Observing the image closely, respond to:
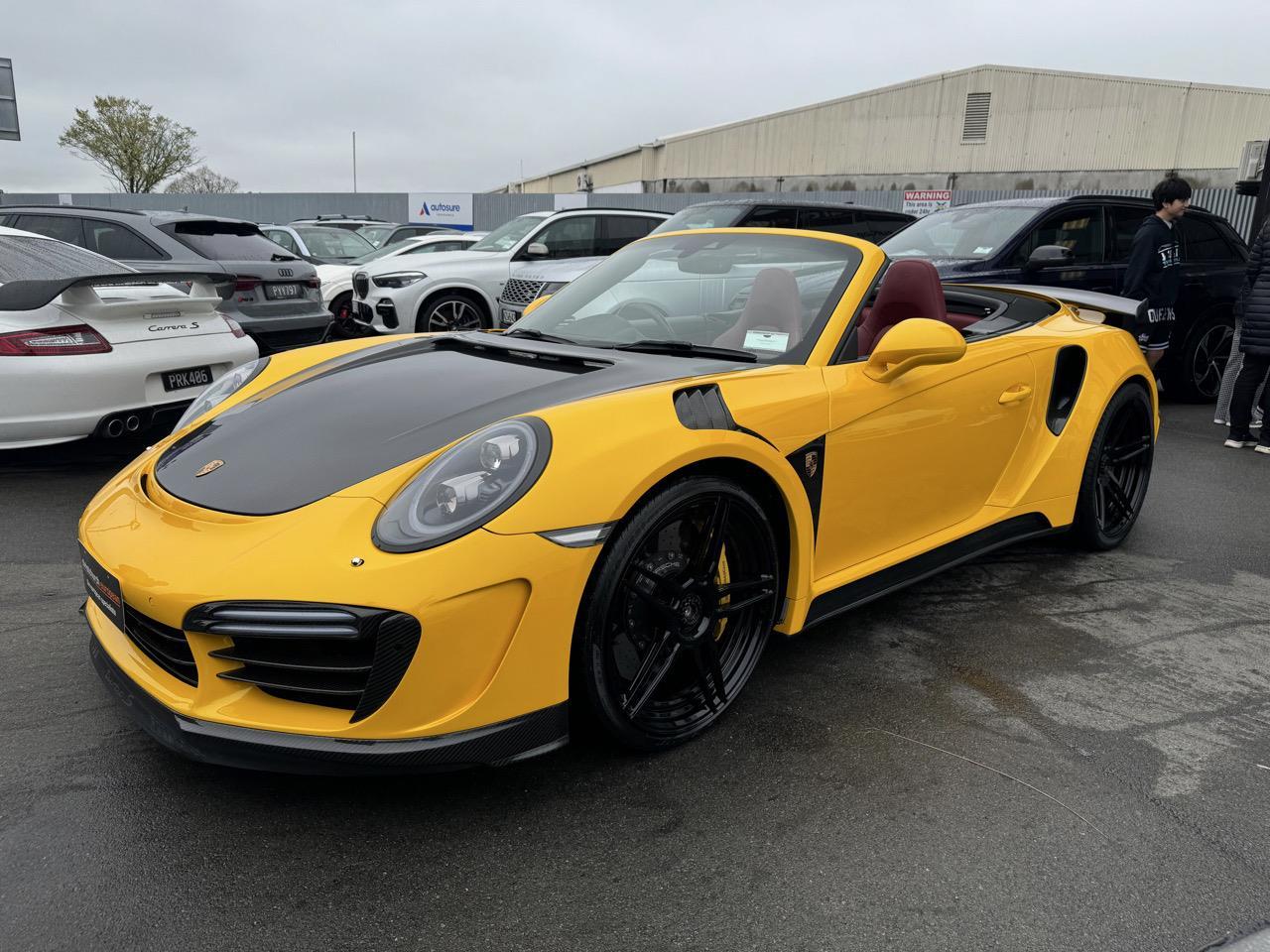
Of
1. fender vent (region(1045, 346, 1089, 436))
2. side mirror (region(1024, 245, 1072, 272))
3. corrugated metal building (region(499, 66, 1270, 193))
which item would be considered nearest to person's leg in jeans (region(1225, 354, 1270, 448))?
side mirror (region(1024, 245, 1072, 272))

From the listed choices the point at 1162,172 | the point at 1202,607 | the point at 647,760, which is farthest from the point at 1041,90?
the point at 647,760

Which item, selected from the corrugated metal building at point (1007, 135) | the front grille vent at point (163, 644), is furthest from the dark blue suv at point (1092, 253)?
the corrugated metal building at point (1007, 135)

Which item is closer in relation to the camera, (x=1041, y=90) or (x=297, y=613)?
(x=297, y=613)

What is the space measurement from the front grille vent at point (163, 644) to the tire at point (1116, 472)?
3258mm

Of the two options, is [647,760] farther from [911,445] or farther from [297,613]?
[911,445]

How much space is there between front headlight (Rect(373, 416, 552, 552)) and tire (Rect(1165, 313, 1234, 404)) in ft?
24.6

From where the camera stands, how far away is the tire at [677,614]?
6.98ft

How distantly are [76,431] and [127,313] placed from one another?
68 cm

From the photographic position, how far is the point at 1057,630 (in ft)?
10.8

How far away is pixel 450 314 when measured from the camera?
9562mm

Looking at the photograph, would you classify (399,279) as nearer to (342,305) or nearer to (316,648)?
(342,305)

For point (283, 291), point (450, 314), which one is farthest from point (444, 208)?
point (283, 291)

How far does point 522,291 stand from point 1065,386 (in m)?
6.18

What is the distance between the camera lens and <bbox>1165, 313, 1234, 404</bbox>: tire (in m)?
7.86
